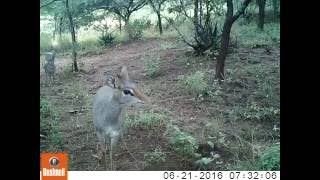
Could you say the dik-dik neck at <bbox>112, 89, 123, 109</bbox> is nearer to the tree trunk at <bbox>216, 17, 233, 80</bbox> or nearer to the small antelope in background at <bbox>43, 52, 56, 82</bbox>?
the small antelope in background at <bbox>43, 52, 56, 82</bbox>

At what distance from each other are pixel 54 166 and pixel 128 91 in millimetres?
633

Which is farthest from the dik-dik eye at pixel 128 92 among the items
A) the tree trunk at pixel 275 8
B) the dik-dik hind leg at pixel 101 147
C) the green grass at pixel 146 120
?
the tree trunk at pixel 275 8

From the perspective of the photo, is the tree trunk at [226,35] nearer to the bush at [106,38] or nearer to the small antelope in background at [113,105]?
the small antelope in background at [113,105]

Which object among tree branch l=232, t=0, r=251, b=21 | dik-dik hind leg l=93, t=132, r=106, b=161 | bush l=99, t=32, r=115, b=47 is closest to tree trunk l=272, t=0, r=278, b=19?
tree branch l=232, t=0, r=251, b=21

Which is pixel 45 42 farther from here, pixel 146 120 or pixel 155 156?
pixel 155 156

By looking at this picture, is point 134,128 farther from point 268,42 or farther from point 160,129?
point 268,42

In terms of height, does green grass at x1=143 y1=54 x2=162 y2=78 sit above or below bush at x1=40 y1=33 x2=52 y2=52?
below

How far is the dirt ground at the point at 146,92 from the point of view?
3.98 metres

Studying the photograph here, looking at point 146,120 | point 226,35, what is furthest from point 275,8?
point 146,120

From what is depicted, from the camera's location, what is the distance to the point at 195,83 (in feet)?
13.3

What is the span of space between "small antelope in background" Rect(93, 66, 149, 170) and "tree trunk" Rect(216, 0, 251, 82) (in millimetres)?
496

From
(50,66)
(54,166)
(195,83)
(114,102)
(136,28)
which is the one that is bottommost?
(54,166)

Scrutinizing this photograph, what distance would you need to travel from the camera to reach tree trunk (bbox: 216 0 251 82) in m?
4.07

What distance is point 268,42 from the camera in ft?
13.4
